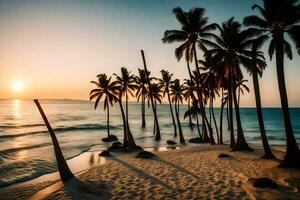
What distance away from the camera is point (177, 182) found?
42.4 ft

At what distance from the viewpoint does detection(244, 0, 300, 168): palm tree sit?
14.6m

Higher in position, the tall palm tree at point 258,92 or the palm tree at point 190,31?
the palm tree at point 190,31

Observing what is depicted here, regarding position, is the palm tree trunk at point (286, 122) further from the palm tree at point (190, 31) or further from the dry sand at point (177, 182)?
the palm tree at point (190, 31)

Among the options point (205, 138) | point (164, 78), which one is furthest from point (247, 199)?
point (164, 78)

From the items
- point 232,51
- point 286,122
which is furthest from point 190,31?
point 286,122

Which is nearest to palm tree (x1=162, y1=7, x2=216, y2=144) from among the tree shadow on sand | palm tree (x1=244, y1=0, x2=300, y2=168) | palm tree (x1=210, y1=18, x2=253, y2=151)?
palm tree (x1=210, y1=18, x2=253, y2=151)

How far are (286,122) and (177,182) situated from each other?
7943 millimetres

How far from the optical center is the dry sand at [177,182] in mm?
10867

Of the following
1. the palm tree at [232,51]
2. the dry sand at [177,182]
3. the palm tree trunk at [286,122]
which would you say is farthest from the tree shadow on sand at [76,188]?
the palm tree at [232,51]

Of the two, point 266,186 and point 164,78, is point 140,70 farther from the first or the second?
point 266,186

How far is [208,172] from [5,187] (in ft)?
42.7

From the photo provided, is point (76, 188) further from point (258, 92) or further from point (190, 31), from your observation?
point (190, 31)

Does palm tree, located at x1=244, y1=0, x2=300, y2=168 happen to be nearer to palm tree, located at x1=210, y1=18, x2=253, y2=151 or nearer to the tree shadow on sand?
palm tree, located at x1=210, y1=18, x2=253, y2=151

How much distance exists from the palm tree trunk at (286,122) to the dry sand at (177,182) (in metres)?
0.89
